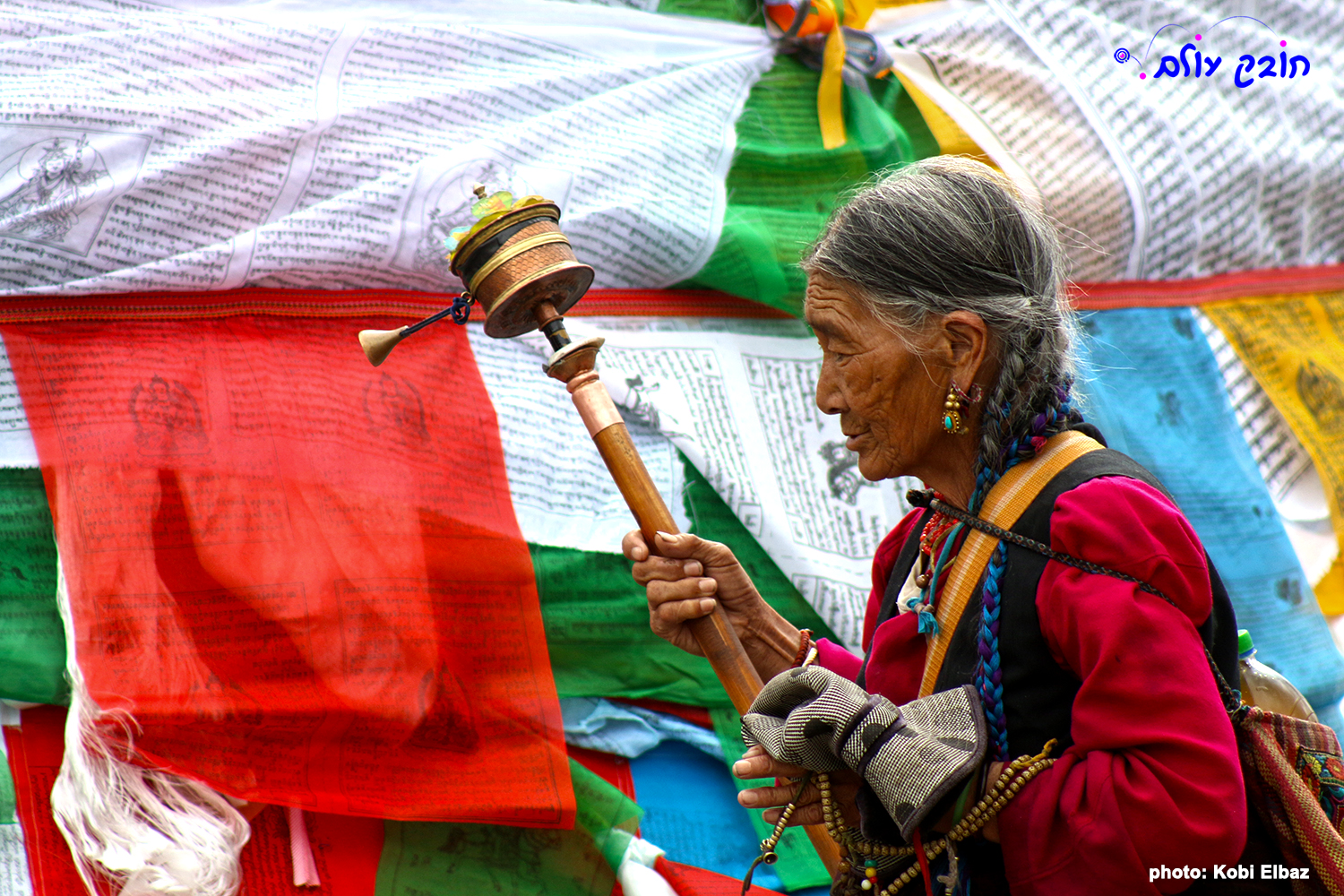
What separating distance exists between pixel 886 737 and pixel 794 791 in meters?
0.15

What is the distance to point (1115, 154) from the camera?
2.81 m

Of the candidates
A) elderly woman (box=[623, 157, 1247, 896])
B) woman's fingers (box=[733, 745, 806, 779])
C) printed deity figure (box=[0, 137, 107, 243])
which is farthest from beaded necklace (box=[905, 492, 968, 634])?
printed deity figure (box=[0, 137, 107, 243])

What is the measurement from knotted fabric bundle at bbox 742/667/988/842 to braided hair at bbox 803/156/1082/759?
181 mm

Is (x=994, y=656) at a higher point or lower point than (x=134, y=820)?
lower

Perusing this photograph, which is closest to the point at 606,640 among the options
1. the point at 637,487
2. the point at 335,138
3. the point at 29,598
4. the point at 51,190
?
the point at 637,487

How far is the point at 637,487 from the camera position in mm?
1447

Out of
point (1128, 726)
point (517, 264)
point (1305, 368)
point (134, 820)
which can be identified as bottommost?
point (1128, 726)

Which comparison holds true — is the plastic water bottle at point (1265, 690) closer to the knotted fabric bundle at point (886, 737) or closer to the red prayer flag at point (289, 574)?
the knotted fabric bundle at point (886, 737)

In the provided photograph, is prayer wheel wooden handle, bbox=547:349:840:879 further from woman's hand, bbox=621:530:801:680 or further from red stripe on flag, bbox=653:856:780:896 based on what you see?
red stripe on flag, bbox=653:856:780:896

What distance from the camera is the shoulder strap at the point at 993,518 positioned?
49.7 inches

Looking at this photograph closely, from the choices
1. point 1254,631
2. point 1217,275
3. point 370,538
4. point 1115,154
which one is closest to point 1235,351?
point 1217,275

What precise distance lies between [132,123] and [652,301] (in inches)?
38.0

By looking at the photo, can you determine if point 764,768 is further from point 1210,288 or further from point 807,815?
point 1210,288

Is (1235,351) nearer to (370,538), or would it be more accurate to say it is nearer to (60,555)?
(370,538)
